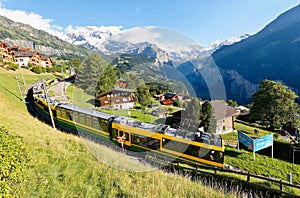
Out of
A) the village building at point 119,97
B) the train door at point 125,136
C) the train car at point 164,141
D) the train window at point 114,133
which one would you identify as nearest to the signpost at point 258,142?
the train car at point 164,141

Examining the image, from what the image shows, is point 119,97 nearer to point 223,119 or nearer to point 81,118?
point 81,118

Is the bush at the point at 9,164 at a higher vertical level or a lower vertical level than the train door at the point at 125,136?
higher

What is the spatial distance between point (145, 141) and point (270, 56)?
164 metres

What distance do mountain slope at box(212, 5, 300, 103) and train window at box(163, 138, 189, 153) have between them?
11808 centimetres

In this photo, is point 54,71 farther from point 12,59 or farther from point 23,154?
point 23,154

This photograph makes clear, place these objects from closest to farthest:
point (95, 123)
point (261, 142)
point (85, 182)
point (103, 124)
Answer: point (85, 182) → point (103, 124) → point (95, 123) → point (261, 142)

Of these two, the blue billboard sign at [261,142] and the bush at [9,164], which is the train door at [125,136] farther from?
the blue billboard sign at [261,142]

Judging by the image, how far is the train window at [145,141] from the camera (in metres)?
9.35

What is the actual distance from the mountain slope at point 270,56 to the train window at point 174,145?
387 feet

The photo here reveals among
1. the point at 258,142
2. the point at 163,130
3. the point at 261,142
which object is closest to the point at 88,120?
the point at 163,130

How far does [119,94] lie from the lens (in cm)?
696

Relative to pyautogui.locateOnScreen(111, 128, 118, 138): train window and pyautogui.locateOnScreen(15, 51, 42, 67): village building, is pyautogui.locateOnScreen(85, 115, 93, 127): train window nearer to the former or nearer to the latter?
pyautogui.locateOnScreen(111, 128, 118, 138): train window

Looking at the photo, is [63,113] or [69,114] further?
[63,113]

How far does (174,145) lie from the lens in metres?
9.12
